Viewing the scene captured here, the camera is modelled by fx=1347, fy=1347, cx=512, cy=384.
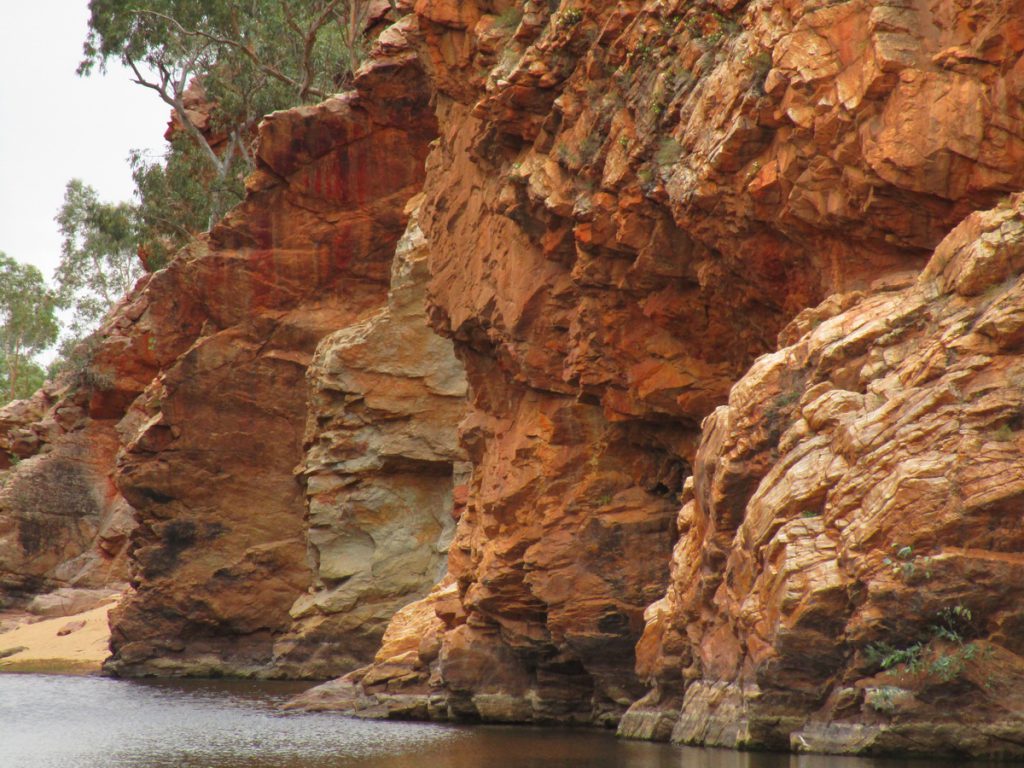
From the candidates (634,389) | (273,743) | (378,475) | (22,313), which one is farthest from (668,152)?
(22,313)

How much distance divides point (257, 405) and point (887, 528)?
33.4 meters

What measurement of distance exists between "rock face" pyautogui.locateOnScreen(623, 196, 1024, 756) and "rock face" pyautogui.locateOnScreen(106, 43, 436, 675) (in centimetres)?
2843

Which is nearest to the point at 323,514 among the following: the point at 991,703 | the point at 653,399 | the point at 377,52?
the point at 377,52

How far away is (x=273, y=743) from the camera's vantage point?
21.9 m

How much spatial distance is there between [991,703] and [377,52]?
109ft

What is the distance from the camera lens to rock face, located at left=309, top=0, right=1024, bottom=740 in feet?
55.8

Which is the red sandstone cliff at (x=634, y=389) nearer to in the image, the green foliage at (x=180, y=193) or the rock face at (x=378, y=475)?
the rock face at (x=378, y=475)

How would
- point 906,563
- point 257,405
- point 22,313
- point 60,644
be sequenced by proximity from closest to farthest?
point 906,563, point 257,405, point 60,644, point 22,313

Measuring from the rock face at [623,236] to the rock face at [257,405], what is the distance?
12.0 metres

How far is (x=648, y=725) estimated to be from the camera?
20.1 m

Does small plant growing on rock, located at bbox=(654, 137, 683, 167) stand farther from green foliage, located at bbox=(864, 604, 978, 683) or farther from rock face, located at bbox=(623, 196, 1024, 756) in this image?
green foliage, located at bbox=(864, 604, 978, 683)

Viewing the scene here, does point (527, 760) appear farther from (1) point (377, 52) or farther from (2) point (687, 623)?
(1) point (377, 52)

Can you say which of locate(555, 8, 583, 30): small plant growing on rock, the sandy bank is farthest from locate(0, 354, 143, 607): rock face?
locate(555, 8, 583, 30): small plant growing on rock

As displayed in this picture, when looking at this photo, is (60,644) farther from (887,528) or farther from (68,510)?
(887,528)
